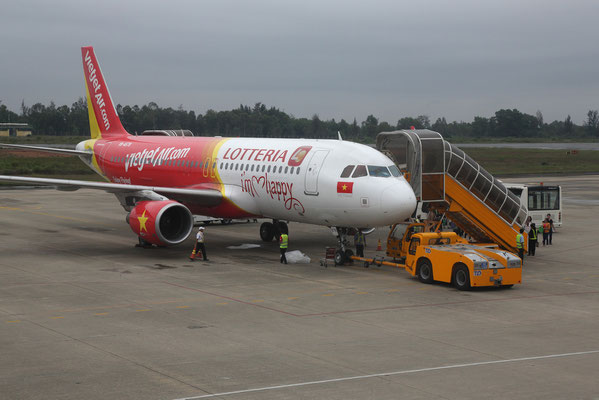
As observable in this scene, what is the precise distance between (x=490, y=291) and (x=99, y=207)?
111 ft

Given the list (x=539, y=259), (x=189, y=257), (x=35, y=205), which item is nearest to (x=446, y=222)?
(x=539, y=259)

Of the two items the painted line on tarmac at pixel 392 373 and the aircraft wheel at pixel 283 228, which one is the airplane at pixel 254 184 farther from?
the painted line on tarmac at pixel 392 373

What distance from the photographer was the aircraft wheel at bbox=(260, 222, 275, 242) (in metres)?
36.2

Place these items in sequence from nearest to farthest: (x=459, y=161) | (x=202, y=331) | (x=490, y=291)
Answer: (x=202, y=331)
(x=490, y=291)
(x=459, y=161)

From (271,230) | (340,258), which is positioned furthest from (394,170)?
(271,230)

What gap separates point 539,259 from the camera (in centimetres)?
3275

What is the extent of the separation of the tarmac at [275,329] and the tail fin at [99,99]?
481 inches

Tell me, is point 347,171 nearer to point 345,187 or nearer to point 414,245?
point 345,187

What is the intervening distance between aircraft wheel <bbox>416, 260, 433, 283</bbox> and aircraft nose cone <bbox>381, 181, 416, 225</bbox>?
193 cm

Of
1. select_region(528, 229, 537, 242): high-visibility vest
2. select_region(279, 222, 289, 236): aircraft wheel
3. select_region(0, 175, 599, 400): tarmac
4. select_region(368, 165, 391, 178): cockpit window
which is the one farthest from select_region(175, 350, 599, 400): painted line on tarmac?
select_region(279, 222, 289, 236): aircraft wheel

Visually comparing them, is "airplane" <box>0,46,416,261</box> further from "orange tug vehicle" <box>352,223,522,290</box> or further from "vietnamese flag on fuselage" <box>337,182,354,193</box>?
"orange tug vehicle" <box>352,223,522,290</box>

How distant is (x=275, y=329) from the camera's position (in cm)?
1916

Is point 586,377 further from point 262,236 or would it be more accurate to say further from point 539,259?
point 262,236

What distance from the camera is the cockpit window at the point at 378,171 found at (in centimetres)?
2831
